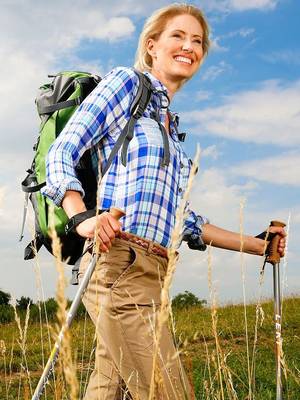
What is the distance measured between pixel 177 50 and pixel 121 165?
951 millimetres

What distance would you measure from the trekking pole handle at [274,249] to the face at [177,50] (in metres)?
1.15

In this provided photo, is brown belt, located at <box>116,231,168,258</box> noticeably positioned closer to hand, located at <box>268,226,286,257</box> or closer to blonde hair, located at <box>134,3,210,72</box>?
blonde hair, located at <box>134,3,210,72</box>

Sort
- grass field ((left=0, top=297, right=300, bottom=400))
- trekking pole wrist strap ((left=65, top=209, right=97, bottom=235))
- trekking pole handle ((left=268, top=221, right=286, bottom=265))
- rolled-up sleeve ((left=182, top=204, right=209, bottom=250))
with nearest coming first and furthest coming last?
trekking pole wrist strap ((left=65, top=209, right=97, bottom=235)) → rolled-up sleeve ((left=182, top=204, right=209, bottom=250)) → trekking pole handle ((left=268, top=221, right=286, bottom=265)) → grass field ((left=0, top=297, right=300, bottom=400))

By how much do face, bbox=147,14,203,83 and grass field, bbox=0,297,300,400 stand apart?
7.18 ft

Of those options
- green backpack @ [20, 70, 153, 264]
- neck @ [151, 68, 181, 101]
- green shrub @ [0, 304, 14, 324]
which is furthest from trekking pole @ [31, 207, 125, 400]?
green shrub @ [0, 304, 14, 324]

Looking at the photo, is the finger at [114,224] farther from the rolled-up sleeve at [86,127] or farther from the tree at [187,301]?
the tree at [187,301]

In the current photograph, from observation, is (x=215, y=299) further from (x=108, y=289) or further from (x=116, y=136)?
(x=116, y=136)

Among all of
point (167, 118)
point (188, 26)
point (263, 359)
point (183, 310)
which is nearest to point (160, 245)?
point (167, 118)

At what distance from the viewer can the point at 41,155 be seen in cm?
358

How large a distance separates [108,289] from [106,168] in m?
0.56

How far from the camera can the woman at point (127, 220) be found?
2936 mm

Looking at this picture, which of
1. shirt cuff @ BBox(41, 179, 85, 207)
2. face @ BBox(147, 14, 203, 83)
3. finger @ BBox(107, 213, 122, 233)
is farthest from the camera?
Answer: face @ BBox(147, 14, 203, 83)

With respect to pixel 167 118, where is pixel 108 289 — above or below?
below

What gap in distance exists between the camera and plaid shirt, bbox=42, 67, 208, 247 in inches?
120
